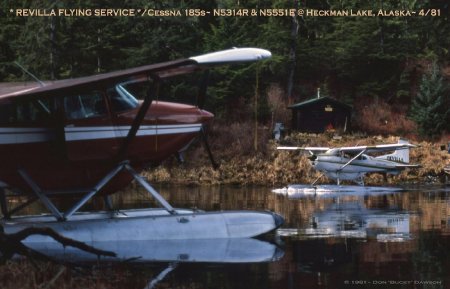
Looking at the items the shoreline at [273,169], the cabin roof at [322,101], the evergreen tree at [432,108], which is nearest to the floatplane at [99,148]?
the shoreline at [273,169]

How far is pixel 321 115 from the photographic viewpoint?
3925 centimetres

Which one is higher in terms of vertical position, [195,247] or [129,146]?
[129,146]

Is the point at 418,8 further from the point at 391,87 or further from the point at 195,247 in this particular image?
the point at 195,247

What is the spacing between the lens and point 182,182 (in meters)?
31.6

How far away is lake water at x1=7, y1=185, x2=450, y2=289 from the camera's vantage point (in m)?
8.16

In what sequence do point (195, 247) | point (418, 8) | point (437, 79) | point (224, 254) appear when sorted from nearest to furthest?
point (224, 254) < point (195, 247) < point (437, 79) < point (418, 8)

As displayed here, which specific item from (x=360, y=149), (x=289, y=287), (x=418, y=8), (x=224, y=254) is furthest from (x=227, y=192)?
(x=418, y=8)

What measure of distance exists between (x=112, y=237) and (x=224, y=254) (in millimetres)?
2334

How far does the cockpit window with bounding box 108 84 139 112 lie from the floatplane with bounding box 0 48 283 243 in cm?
2

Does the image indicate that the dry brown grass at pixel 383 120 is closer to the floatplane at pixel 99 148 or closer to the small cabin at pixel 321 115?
the small cabin at pixel 321 115

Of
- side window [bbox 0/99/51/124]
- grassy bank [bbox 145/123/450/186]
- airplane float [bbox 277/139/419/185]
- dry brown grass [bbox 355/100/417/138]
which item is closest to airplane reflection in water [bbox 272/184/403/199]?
airplane float [bbox 277/139/419/185]

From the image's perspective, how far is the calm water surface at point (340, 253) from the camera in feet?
26.7

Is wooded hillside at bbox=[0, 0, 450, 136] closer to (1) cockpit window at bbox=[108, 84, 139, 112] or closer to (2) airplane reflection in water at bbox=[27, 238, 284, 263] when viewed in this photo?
(1) cockpit window at bbox=[108, 84, 139, 112]

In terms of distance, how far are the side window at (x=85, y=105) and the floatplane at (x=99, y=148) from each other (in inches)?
0.7
